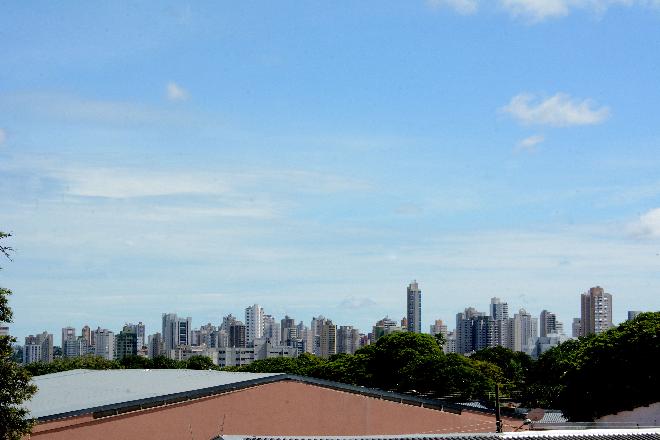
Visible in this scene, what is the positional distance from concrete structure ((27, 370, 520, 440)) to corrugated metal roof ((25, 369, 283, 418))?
0.17 feet

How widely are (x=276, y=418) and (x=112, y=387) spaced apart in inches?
290

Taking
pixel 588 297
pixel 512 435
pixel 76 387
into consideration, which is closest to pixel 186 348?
pixel 588 297

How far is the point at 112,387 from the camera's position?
34.1 m

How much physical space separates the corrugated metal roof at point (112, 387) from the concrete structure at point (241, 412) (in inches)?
2.1

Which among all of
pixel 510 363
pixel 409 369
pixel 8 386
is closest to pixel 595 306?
pixel 510 363

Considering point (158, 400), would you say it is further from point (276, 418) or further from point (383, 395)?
point (383, 395)

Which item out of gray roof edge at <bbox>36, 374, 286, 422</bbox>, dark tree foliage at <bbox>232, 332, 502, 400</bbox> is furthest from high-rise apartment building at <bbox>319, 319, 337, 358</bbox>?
gray roof edge at <bbox>36, 374, 286, 422</bbox>

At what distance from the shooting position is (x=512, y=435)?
23.3 m

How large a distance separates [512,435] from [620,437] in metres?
2.91

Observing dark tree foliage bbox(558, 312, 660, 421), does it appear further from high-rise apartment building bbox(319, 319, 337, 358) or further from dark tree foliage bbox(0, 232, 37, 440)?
high-rise apartment building bbox(319, 319, 337, 358)

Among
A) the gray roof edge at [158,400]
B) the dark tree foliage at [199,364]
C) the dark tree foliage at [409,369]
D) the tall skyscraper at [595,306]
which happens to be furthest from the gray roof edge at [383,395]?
the tall skyscraper at [595,306]

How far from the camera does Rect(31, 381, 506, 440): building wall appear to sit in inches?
1120

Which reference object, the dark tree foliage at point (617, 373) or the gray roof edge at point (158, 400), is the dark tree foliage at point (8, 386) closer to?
the gray roof edge at point (158, 400)

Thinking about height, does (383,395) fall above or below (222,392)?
below
